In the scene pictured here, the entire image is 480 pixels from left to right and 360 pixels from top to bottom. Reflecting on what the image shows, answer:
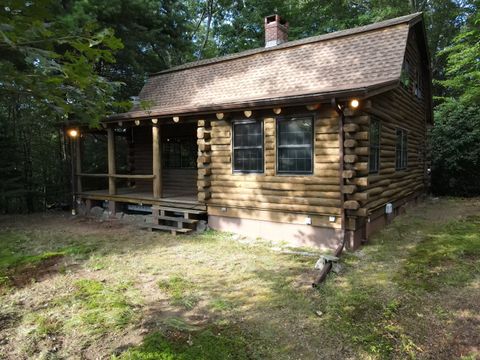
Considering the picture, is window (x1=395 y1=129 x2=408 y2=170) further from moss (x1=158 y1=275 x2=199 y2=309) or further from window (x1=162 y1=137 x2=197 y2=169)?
moss (x1=158 y1=275 x2=199 y2=309)

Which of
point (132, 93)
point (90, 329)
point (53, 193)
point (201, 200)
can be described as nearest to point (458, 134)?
point (201, 200)

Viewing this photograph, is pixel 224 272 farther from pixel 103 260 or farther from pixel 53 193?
pixel 53 193

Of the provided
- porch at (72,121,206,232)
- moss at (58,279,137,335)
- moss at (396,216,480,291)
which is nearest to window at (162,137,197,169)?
porch at (72,121,206,232)

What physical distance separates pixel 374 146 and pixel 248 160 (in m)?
3.10

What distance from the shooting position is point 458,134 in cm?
1527

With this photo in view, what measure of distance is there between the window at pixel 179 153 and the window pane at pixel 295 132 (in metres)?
4.90

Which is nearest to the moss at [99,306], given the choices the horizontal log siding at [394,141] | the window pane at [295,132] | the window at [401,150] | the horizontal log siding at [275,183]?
the horizontal log siding at [275,183]

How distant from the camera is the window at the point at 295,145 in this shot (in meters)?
7.58

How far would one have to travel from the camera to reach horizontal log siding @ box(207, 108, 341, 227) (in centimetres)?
723

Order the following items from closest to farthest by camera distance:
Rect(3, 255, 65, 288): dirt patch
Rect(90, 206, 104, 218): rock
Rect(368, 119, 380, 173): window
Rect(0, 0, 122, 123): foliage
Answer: Rect(0, 0, 122, 123): foliage < Rect(3, 255, 65, 288): dirt patch < Rect(368, 119, 380, 173): window < Rect(90, 206, 104, 218): rock

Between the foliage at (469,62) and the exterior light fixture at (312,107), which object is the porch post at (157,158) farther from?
the foliage at (469,62)

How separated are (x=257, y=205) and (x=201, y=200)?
1686mm

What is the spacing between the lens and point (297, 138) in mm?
7711

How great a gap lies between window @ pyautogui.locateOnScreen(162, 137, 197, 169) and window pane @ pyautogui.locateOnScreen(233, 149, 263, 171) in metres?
3.74
